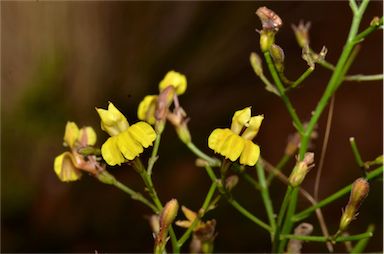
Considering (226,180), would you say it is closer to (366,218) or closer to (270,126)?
(366,218)

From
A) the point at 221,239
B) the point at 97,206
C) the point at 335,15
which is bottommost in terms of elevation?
the point at 221,239

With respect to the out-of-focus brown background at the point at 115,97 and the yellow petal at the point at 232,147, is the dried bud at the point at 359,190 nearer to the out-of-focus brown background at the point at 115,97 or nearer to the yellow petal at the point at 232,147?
the yellow petal at the point at 232,147

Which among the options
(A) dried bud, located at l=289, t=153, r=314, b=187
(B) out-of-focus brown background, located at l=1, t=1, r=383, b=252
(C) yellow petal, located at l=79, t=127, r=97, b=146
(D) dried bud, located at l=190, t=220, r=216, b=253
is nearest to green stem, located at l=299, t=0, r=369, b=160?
(A) dried bud, located at l=289, t=153, r=314, b=187

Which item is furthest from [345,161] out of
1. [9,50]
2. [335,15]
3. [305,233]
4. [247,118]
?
[247,118]

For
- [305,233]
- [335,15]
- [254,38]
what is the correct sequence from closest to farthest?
[305,233] < [254,38] < [335,15]

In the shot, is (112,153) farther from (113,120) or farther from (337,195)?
(337,195)

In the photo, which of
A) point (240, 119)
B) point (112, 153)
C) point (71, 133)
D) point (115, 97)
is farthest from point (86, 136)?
point (115, 97)

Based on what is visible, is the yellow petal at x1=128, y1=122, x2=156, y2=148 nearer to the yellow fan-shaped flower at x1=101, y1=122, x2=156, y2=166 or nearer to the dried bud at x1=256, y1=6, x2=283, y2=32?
the yellow fan-shaped flower at x1=101, y1=122, x2=156, y2=166
